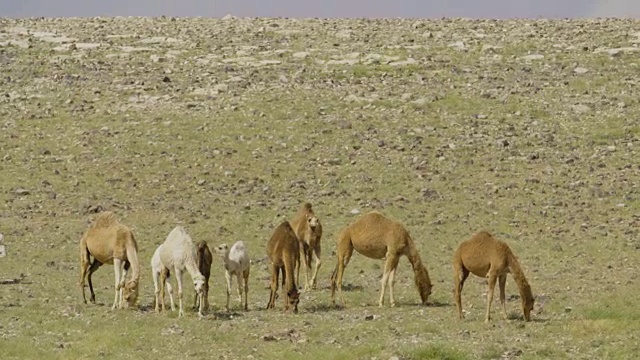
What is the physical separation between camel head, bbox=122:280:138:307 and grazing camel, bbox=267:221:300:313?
2657 mm

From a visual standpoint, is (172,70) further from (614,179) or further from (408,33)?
(614,179)

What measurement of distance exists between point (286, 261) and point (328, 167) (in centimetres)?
1581

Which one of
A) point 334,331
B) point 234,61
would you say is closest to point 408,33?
point 234,61

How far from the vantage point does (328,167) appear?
40062 millimetres

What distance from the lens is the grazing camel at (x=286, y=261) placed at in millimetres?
24125

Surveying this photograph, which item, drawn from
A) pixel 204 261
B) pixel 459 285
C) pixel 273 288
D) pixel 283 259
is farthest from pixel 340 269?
pixel 459 285

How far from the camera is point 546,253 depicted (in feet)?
105

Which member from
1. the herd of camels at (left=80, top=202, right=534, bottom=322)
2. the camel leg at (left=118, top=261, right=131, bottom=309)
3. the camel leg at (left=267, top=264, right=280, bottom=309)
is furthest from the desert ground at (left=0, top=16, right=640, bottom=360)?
the camel leg at (left=118, top=261, right=131, bottom=309)

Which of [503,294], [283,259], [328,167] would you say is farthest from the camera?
[328,167]

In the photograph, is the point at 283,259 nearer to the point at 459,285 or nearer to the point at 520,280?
the point at 459,285

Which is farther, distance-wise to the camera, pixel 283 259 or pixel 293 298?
pixel 283 259

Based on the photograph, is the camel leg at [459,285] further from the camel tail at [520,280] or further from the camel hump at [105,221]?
the camel hump at [105,221]

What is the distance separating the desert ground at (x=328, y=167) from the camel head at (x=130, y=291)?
568 millimetres

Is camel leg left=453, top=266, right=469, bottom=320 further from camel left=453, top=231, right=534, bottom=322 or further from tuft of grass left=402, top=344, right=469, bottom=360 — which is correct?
tuft of grass left=402, top=344, right=469, bottom=360
